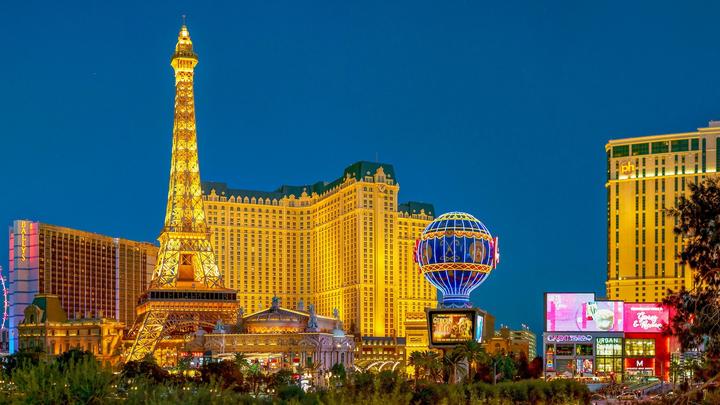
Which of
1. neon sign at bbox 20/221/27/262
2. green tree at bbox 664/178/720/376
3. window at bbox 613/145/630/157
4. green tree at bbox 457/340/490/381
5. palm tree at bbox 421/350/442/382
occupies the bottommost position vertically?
palm tree at bbox 421/350/442/382

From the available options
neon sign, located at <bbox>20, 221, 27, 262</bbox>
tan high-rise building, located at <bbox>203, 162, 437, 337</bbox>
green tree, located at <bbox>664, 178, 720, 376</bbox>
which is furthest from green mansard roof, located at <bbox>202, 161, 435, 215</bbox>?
green tree, located at <bbox>664, 178, 720, 376</bbox>

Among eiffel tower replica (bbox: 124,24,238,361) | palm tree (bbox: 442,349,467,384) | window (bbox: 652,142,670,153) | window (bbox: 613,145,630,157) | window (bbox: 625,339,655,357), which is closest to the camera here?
palm tree (bbox: 442,349,467,384)

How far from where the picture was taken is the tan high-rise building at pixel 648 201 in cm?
14612

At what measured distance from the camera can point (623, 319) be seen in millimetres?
101312

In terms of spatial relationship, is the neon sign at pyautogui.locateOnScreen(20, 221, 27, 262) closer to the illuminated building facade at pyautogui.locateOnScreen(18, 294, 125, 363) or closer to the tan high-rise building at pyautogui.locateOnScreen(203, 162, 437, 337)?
the illuminated building facade at pyautogui.locateOnScreen(18, 294, 125, 363)

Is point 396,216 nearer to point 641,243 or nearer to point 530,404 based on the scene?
point 641,243

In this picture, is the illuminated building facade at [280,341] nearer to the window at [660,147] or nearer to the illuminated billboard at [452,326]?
the illuminated billboard at [452,326]

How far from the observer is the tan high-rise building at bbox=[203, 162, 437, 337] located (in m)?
155

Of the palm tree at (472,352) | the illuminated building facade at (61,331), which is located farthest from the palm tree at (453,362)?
the illuminated building facade at (61,331)

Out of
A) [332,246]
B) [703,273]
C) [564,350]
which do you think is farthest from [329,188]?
[703,273]

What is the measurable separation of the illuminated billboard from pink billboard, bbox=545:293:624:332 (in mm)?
13726

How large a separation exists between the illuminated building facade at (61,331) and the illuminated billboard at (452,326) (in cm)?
5315

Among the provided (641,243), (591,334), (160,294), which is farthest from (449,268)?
(641,243)

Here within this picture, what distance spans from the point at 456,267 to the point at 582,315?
19108 millimetres
